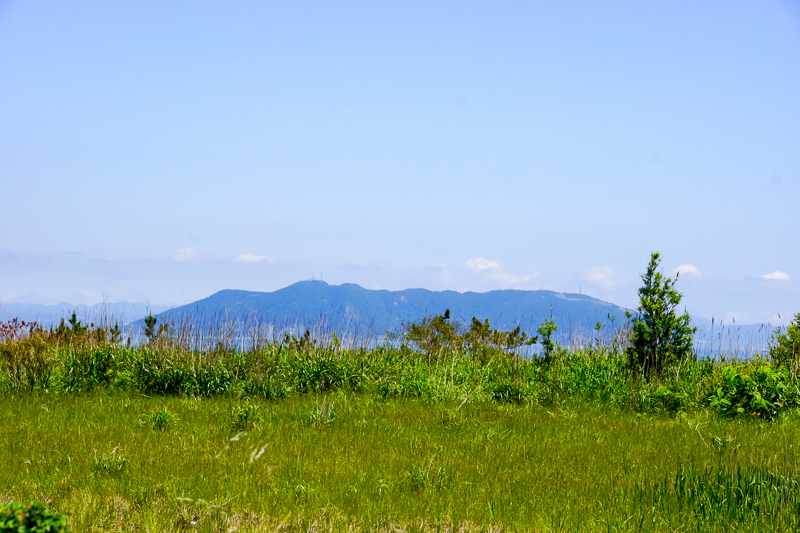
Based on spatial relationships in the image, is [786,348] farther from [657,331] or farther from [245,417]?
[245,417]

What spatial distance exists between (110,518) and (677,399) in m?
8.94

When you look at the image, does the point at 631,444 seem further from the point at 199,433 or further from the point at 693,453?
the point at 199,433

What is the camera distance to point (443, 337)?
18453 mm

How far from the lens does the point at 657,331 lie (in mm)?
12703

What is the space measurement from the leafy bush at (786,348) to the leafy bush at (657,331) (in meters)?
1.91

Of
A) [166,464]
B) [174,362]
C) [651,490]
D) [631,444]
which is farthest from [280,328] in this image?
[651,490]

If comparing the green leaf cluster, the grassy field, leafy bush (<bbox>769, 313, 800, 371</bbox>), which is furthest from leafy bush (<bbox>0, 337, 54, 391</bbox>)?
leafy bush (<bbox>769, 313, 800, 371</bbox>)

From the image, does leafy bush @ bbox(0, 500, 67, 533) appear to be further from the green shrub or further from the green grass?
the green shrub

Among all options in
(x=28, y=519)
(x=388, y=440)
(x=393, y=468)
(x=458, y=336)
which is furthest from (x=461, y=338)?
(x=28, y=519)

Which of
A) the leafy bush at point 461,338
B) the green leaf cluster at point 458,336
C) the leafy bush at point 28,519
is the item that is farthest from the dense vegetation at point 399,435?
the green leaf cluster at point 458,336

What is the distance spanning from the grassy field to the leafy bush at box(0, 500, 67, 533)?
6.96ft

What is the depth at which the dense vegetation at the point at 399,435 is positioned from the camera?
211 inches

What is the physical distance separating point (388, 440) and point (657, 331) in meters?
7.33

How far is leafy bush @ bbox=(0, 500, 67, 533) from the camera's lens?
117 inches
